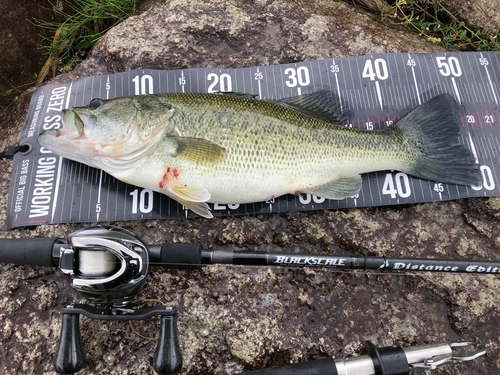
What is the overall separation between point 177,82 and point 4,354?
247cm

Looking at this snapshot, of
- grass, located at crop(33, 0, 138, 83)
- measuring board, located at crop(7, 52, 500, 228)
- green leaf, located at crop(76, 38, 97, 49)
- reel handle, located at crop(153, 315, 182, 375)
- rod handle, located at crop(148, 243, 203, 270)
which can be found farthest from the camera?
green leaf, located at crop(76, 38, 97, 49)

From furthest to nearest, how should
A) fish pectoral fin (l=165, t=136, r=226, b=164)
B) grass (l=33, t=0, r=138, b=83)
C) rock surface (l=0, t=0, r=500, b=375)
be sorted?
grass (l=33, t=0, r=138, b=83)
fish pectoral fin (l=165, t=136, r=226, b=164)
rock surface (l=0, t=0, r=500, b=375)

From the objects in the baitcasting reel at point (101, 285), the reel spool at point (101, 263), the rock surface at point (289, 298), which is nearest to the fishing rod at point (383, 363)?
the rock surface at point (289, 298)

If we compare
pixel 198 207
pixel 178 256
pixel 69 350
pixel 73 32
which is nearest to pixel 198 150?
pixel 198 207

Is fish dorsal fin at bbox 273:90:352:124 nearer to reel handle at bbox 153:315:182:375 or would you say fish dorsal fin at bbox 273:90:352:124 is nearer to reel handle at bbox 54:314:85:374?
reel handle at bbox 153:315:182:375

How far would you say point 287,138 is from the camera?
256cm

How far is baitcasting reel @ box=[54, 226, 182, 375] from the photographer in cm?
189

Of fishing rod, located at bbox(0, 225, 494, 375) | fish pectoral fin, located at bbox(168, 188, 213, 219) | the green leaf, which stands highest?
the green leaf

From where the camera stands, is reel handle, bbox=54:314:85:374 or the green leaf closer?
reel handle, bbox=54:314:85:374

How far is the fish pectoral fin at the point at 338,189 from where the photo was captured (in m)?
2.64

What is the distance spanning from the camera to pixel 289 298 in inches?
96.5

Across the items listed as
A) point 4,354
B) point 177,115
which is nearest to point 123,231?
point 177,115

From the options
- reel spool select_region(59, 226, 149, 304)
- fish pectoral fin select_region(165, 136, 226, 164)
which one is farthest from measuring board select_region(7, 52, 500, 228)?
reel spool select_region(59, 226, 149, 304)

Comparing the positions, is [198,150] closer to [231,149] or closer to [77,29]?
[231,149]
